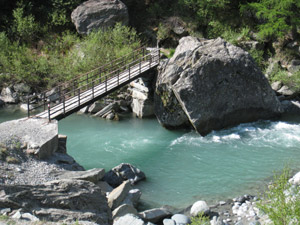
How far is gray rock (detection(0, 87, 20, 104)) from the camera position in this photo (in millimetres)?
26406

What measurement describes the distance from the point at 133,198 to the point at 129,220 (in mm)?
2097

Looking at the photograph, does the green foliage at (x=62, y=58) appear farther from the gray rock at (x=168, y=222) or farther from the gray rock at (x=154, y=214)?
the gray rock at (x=168, y=222)

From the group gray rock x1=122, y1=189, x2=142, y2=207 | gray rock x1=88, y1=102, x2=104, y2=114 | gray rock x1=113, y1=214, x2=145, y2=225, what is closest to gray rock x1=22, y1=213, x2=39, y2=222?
gray rock x1=113, y1=214, x2=145, y2=225

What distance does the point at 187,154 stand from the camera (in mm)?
17250

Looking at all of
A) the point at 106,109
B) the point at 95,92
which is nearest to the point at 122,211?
the point at 95,92

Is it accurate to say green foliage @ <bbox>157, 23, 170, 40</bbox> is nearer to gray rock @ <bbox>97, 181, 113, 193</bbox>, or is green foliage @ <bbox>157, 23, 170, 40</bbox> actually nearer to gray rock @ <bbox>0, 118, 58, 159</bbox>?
gray rock @ <bbox>0, 118, 58, 159</bbox>

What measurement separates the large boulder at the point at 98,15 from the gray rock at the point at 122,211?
20931 millimetres

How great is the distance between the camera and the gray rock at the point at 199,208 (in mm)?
11625

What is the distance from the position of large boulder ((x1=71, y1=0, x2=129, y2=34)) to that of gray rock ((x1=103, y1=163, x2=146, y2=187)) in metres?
17.8

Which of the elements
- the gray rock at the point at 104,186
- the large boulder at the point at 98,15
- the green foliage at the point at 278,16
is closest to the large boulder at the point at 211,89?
the green foliage at the point at 278,16

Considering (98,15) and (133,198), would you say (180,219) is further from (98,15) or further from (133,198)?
(98,15)

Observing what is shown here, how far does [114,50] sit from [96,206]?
1789 cm

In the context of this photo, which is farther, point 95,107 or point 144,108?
point 95,107

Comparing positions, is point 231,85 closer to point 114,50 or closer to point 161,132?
point 161,132
